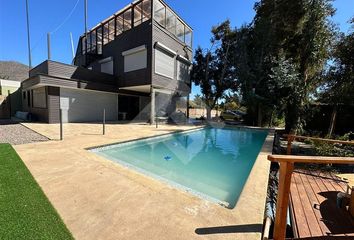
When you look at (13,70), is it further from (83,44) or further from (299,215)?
(299,215)

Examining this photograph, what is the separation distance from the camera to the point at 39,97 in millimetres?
13148

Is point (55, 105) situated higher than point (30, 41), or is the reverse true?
point (30, 41)

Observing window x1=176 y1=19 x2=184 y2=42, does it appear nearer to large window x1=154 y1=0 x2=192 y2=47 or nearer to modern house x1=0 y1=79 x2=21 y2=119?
large window x1=154 y1=0 x2=192 y2=47

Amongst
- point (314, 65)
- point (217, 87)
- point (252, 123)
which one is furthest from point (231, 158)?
point (217, 87)

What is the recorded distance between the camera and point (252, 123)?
17016 millimetres

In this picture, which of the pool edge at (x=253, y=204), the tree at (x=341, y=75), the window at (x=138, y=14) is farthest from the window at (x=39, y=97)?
the tree at (x=341, y=75)

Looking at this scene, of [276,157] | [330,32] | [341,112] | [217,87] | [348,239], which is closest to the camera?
[276,157]

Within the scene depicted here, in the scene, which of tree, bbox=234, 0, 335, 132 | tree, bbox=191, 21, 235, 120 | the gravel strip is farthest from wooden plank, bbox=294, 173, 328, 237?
tree, bbox=191, 21, 235, 120

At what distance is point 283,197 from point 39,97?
15.9 m

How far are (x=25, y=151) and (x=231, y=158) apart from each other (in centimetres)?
669

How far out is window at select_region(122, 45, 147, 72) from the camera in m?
13.1

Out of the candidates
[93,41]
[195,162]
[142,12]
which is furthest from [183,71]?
[195,162]

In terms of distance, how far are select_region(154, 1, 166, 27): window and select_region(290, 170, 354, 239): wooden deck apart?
13051mm

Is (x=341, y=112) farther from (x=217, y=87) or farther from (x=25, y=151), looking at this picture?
(x=25, y=151)
